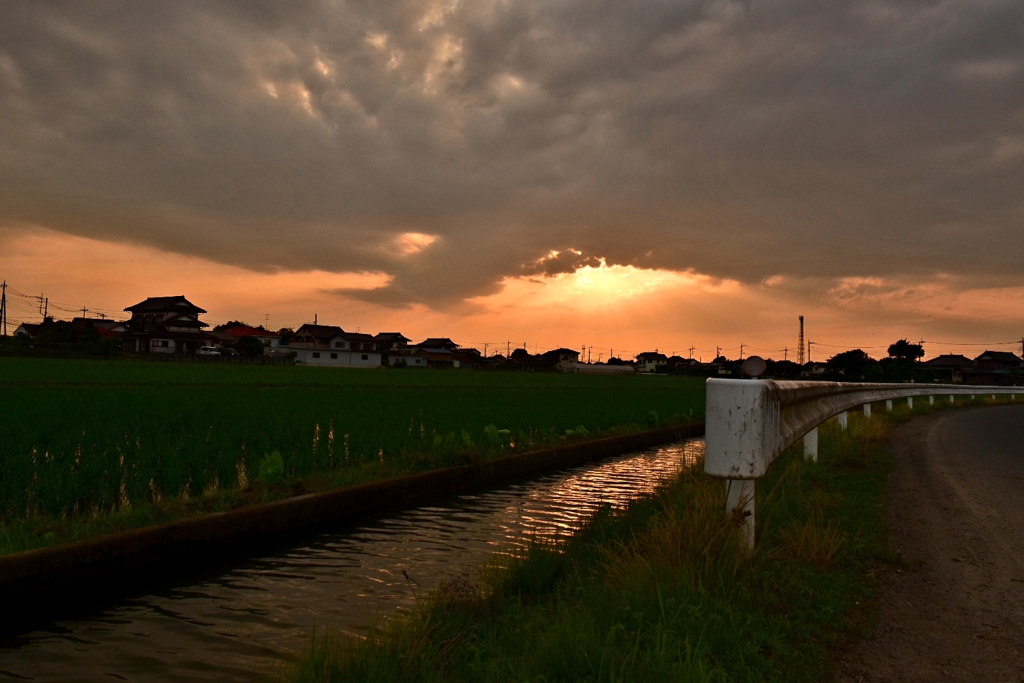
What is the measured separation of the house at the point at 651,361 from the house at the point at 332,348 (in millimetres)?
69198

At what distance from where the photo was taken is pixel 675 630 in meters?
3.25

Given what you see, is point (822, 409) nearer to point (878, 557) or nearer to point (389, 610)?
point (878, 557)

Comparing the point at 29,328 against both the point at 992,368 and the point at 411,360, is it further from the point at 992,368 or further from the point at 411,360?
the point at 992,368

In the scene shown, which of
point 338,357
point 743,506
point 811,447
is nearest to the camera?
point 743,506

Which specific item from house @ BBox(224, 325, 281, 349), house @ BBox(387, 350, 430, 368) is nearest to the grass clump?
house @ BBox(387, 350, 430, 368)

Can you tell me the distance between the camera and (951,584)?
4266 mm

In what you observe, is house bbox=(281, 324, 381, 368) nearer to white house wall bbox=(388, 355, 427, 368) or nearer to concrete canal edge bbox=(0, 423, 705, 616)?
white house wall bbox=(388, 355, 427, 368)

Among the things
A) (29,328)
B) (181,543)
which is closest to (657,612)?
(181,543)

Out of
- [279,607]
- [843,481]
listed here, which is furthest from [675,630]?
[843,481]

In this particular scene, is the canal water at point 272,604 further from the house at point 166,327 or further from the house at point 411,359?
the house at point 411,359

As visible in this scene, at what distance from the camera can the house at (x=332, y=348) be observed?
88125 millimetres

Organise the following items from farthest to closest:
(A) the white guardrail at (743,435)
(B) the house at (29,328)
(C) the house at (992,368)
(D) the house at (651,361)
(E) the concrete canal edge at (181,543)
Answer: (D) the house at (651,361) → (C) the house at (992,368) → (B) the house at (29,328) → (E) the concrete canal edge at (181,543) → (A) the white guardrail at (743,435)

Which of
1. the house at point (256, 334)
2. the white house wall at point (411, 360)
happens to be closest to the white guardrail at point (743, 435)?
the white house wall at point (411, 360)

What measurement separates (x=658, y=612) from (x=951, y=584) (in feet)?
7.08
